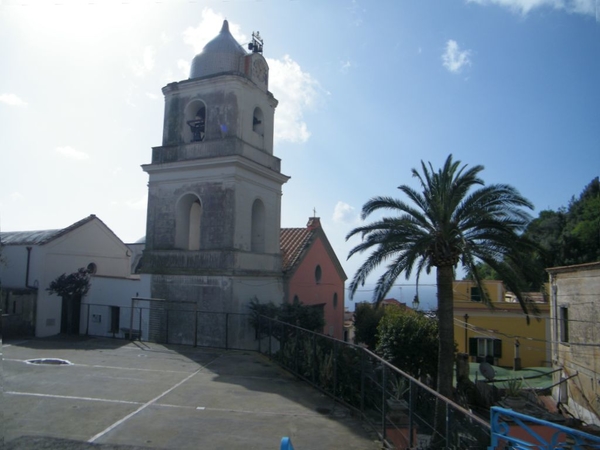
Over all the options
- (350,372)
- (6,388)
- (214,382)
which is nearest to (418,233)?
(350,372)

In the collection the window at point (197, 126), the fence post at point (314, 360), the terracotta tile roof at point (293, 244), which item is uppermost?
the window at point (197, 126)

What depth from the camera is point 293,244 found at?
83.1ft

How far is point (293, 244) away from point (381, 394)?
1621cm

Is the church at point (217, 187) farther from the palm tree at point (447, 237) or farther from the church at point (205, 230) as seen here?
the palm tree at point (447, 237)

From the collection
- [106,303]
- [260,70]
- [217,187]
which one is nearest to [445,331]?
[217,187]

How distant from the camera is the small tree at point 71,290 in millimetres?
20656

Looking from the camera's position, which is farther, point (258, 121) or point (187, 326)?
point (258, 121)

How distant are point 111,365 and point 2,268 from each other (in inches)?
483

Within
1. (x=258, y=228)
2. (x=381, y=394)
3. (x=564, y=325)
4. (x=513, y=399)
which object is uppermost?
(x=258, y=228)

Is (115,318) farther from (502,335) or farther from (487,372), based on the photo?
(502,335)

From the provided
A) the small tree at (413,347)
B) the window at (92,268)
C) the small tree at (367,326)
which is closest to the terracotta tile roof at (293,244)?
the small tree at (413,347)

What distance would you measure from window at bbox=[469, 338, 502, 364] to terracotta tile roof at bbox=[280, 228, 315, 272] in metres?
14.5

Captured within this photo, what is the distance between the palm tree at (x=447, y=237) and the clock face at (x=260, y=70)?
8.73 meters

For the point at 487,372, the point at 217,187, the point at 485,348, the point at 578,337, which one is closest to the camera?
the point at 217,187
